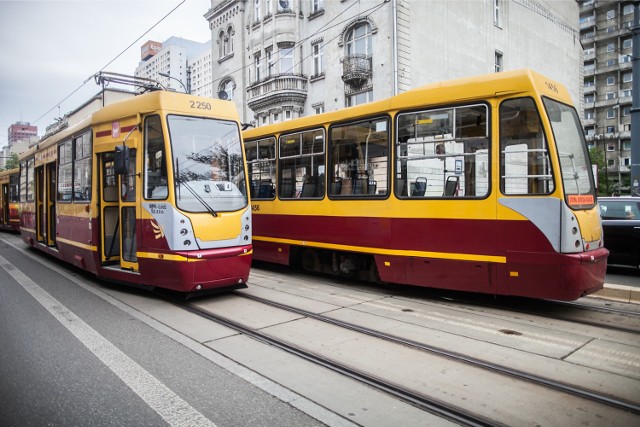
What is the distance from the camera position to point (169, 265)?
674 centimetres

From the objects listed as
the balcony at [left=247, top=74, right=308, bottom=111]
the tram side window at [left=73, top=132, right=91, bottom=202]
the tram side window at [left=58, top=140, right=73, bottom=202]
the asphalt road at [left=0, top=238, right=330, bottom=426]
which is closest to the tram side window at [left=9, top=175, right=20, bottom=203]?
the tram side window at [left=58, top=140, right=73, bottom=202]

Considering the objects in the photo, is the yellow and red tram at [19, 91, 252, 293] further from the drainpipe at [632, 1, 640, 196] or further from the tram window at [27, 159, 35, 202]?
the drainpipe at [632, 1, 640, 196]

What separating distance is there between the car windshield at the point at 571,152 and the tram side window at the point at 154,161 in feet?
18.2

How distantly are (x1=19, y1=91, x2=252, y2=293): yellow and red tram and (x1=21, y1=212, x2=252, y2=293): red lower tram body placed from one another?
2cm

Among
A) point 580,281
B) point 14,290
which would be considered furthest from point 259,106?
point 580,281

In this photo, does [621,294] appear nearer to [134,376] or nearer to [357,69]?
[134,376]

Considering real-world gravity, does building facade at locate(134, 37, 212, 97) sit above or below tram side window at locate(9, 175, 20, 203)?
above

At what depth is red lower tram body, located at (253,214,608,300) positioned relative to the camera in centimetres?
596

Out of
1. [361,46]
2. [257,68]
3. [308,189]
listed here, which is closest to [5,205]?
[257,68]

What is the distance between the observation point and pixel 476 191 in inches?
259

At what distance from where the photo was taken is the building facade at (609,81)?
55656 mm

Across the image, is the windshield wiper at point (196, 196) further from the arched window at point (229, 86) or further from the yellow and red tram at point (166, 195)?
the arched window at point (229, 86)

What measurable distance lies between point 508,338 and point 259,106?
22.7 metres

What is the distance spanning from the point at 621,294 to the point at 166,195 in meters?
7.31
